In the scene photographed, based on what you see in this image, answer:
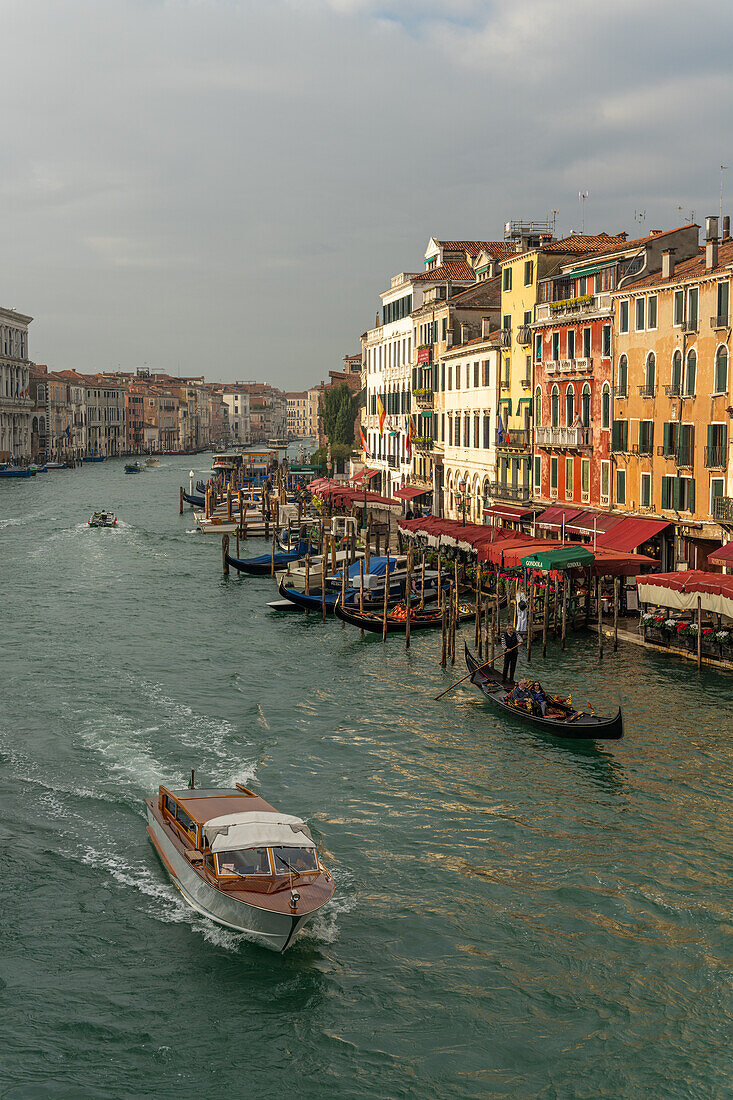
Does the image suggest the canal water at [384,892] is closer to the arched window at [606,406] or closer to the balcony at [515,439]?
the arched window at [606,406]

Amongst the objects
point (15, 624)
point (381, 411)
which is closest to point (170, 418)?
point (381, 411)

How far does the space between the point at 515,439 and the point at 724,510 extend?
14.9 meters

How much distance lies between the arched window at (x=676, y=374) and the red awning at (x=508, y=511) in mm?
9993

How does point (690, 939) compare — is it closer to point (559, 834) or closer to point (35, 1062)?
point (559, 834)

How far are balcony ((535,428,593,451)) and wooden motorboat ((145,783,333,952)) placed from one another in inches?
957

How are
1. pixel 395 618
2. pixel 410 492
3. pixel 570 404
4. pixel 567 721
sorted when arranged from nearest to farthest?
pixel 567 721 → pixel 395 618 → pixel 570 404 → pixel 410 492

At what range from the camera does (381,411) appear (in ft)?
204

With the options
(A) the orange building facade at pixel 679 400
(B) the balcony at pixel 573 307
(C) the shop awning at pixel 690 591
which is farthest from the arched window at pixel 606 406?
(C) the shop awning at pixel 690 591

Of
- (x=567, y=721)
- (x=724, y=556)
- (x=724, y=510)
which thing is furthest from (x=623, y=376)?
(x=567, y=721)

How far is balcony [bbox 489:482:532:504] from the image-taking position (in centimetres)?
4153

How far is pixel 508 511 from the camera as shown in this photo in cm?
4231

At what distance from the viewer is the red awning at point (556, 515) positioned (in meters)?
37.2

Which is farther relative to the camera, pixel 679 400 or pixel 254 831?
pixel 679 400

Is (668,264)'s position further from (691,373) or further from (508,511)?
(508,511)
